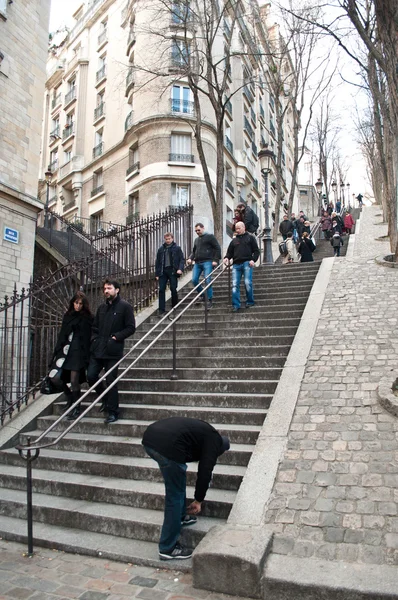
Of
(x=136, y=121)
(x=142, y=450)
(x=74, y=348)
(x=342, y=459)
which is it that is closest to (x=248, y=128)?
(x=136, y=121)

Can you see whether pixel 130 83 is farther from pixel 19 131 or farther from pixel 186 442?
pixel 186 442

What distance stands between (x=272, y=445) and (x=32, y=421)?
360 centimetres

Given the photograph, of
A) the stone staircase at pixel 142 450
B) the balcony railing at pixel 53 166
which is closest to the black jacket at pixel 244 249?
the stone staircase at pixel 142 450

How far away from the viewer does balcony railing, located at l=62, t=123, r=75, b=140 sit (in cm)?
3089

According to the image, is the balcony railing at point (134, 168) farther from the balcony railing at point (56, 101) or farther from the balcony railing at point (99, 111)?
the balcony railing at point (56, 101)

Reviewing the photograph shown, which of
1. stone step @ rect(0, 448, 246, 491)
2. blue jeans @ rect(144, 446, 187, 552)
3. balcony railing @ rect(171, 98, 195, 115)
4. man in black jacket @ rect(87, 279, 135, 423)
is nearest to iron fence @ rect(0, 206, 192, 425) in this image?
man in black jacket @ rect(87, 279, 135, 423)

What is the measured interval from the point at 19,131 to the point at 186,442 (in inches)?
406

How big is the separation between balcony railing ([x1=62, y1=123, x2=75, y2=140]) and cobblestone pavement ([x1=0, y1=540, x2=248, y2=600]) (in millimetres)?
30831

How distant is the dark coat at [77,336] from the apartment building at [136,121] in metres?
13.2

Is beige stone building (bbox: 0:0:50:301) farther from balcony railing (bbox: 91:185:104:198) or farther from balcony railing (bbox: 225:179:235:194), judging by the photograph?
balcony railing (bbox: 91:185:104:198)

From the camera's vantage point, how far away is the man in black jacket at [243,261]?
8641mm

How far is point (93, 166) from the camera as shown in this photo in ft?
91.9

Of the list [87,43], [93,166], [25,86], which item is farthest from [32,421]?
[87,43]

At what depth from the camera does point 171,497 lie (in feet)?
11.6
